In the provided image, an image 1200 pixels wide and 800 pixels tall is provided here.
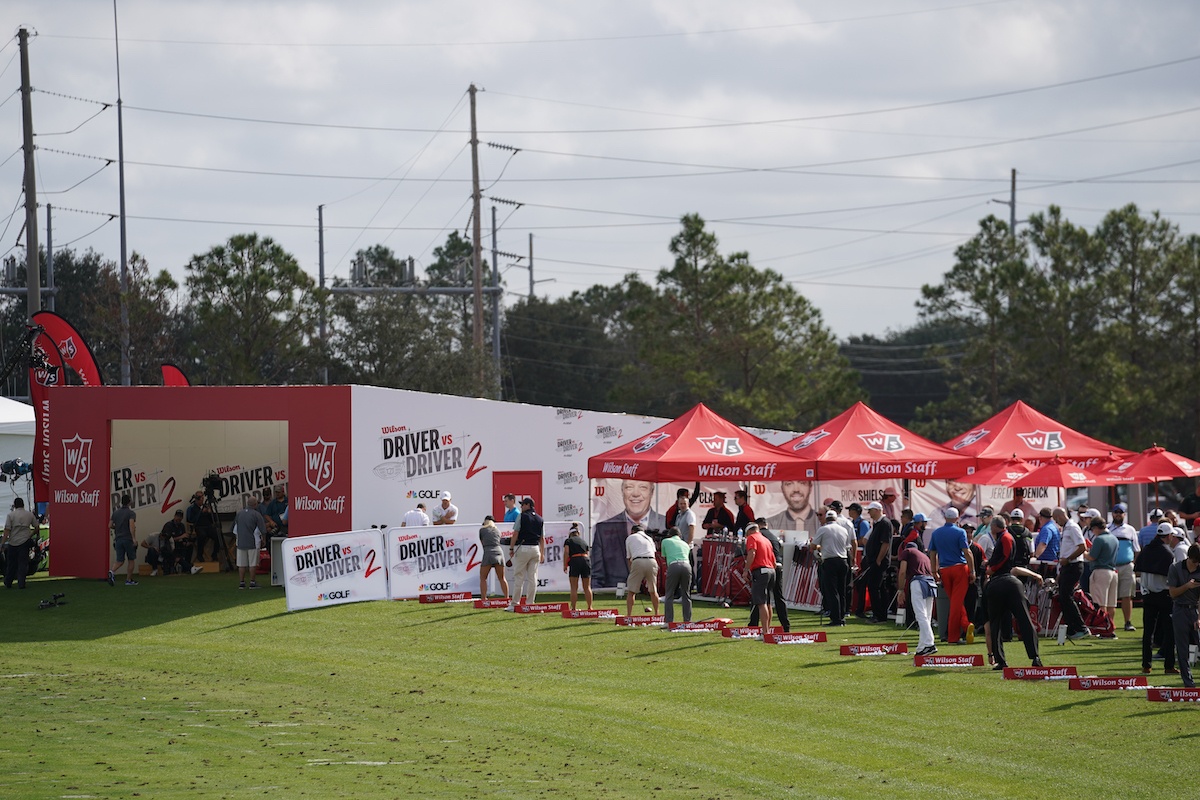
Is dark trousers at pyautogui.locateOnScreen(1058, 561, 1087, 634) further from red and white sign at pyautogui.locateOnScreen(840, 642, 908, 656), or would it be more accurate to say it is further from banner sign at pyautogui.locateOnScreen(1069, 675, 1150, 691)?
banner sign at pyautogui.locateOnScreen(1069, 675, 1150, 691)

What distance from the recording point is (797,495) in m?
31.8

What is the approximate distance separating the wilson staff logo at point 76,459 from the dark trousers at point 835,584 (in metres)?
15.6

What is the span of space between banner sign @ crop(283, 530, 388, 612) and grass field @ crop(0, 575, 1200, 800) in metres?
1.92

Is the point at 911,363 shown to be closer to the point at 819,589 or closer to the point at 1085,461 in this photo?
the point at 1085,461

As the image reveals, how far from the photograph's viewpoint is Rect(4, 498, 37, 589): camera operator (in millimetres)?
24891

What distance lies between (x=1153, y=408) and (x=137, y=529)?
32527 mm

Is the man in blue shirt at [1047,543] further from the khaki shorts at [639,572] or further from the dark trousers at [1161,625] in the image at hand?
the khaki shorts at [639,572]

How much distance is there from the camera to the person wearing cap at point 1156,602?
14789mm

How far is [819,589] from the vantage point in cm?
2150

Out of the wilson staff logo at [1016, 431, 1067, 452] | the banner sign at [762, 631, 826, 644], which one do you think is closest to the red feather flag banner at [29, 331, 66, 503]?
the banner sign at [762, 631, 826, 644]

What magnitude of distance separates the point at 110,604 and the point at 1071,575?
53.1ft

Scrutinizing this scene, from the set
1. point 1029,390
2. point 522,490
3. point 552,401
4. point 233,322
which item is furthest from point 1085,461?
point 552,401

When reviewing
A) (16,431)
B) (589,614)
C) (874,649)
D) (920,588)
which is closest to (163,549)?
(16,431)

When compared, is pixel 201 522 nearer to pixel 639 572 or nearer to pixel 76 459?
pixel 76 459
